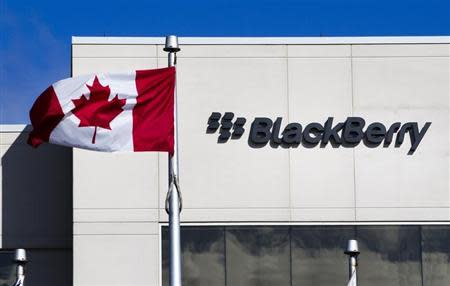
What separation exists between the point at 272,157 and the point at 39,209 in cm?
663

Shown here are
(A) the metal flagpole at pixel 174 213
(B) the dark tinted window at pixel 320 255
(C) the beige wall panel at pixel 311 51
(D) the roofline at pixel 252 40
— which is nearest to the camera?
(A) the metal flagpole at pixel 174 213

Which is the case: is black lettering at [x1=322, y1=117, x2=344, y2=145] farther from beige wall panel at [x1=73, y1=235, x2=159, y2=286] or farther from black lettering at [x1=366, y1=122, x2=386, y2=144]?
beige wall panel at [x1=73, y1=235, x2=159, y2=286]

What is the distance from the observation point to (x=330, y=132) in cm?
2828

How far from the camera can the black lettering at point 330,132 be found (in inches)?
1112

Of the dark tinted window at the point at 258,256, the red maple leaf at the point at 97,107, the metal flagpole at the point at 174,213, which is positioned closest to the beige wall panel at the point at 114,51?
the dark tinted window at the point at 258,256

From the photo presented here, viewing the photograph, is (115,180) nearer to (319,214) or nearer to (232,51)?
(232,51)

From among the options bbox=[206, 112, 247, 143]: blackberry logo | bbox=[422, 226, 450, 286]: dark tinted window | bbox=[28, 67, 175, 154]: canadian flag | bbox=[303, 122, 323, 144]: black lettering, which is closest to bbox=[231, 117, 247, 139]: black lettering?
bbox=[206, 112, 247, 143]: blackberry logo

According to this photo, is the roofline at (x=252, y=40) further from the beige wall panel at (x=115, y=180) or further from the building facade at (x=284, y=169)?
the beige wall panel at (x=115, y=180)

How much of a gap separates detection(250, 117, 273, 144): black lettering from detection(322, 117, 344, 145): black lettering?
1.24 metres

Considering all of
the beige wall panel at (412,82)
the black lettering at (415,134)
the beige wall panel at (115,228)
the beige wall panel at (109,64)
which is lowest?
the beige wall panel at (115,228)

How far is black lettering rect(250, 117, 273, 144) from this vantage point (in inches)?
1110

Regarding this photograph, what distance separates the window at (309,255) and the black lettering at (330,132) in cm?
196

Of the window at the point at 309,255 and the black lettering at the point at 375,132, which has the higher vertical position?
the black lettering at the point at 375,132

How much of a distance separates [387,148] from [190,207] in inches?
183
